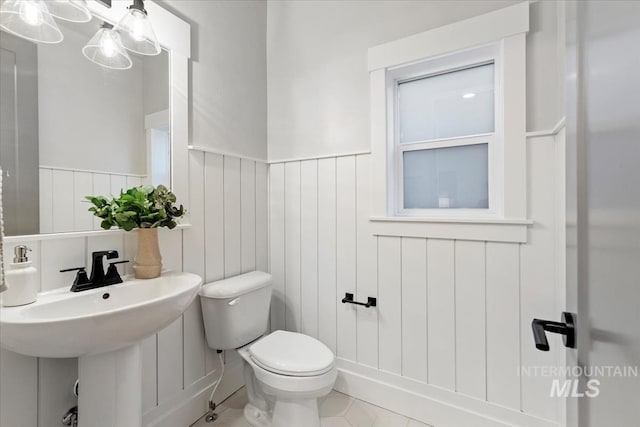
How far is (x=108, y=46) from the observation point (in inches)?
46.5

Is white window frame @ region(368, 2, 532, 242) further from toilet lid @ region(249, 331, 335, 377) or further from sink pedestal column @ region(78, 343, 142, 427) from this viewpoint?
sink pedestal column @ region(78, 343, 142, 427)

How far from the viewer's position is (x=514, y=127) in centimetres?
129

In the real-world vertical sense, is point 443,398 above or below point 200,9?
below

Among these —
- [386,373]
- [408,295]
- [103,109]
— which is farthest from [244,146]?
[386,373]

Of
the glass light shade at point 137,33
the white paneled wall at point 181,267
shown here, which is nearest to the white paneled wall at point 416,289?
the white paneled wall at point 181,267

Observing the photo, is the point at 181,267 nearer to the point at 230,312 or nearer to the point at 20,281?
the point at 230,312

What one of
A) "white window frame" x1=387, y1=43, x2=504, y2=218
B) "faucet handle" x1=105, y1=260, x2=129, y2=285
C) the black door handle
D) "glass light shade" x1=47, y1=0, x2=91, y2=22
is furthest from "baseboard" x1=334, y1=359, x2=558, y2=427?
"glass light shade" x1=47, y1=0, x2=91, y2=22

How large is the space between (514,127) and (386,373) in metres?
1.47

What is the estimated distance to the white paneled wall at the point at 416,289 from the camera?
49.9 inches

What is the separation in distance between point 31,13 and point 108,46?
0.26 m

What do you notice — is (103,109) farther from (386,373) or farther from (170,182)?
(386,373)

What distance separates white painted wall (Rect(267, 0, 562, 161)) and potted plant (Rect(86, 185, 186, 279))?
0.95 metres

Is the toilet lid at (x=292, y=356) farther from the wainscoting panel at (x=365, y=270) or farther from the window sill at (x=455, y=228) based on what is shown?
the window sill at (x=455, y=228)

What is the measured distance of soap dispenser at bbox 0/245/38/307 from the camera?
33.7 inches
